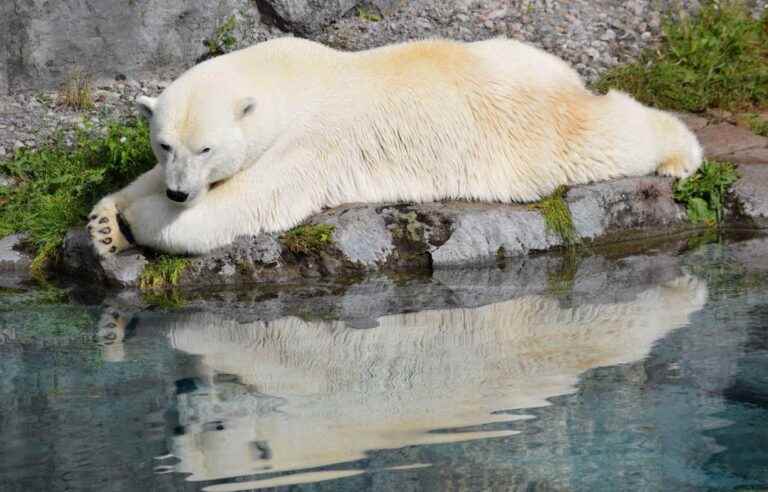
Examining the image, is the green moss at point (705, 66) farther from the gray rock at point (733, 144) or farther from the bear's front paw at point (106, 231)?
the bear's front paw at point (106, 231)

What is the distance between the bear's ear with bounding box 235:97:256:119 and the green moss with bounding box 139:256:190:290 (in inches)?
38.7

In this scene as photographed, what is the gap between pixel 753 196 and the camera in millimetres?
8328

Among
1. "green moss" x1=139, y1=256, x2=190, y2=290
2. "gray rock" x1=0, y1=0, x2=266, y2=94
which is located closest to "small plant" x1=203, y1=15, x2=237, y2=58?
"gray rock" x1=0, y1=0, x2=266, y2=94

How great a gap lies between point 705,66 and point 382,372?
231 inches

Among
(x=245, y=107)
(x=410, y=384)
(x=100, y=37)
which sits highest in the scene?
(x=100, y=37)

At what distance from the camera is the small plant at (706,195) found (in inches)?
328

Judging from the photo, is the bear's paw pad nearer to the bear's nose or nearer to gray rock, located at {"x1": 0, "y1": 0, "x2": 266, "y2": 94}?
the bear's nose

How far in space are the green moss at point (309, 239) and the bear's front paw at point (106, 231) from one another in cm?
104

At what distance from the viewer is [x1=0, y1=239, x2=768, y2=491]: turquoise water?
14.5ft

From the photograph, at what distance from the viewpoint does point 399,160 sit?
8000 millimetres

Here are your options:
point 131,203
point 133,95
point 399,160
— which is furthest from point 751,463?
point 133,95

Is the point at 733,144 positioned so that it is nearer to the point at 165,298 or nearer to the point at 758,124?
the point at 758,124

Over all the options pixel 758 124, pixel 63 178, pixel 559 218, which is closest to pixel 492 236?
pixel 559 218

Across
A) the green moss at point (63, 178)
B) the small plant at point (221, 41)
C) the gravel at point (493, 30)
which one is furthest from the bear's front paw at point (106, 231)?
the small plant at point (221, 41)
